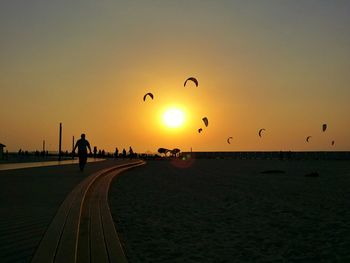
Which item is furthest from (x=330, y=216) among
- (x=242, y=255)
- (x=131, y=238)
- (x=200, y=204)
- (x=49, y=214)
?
(x=49, y=214)

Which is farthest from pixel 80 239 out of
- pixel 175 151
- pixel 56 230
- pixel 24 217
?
pixel 175 151

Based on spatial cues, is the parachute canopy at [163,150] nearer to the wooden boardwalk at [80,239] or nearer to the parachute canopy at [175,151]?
the parachute canopy at [175,151]

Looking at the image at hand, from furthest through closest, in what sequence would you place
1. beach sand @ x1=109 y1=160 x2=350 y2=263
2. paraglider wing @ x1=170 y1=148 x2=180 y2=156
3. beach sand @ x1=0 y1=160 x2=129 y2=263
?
1. paraglider wing @ x1=170 y1=148 x2=180 y2=156
2. beach sand @ x1=109 y1=160 x2=350 y2=263
3. beach sand @ x1=0 y1=160 x2=129 y2=263

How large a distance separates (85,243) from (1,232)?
1.76 meters

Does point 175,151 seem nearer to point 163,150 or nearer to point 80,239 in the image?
point 163,150

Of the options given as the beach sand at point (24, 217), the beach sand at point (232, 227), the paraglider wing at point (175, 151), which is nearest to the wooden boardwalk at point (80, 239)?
the beach sand at point (24, 217)

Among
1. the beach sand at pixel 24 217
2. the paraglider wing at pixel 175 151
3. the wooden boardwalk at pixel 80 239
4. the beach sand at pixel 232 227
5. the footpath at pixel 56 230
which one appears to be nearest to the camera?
the wooden boardwalk at pixel 80 239

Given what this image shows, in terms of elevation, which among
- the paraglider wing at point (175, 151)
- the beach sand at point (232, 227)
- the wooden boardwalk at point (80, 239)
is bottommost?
the beach sand at point (232, 227)

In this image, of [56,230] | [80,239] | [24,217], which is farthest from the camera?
[24,217]

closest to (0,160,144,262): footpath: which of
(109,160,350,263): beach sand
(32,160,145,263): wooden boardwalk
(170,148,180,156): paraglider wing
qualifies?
(32,160,145,263): wooden boardwalk

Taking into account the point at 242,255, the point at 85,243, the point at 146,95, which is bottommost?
the point at 242,255

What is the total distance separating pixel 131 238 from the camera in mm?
6566

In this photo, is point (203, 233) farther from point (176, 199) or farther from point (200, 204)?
point (176, 199)

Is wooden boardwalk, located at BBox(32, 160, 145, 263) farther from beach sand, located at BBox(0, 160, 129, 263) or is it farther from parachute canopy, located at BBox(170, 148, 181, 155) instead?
parachute canopy, located at BBox(170, 148, 181, 155)
